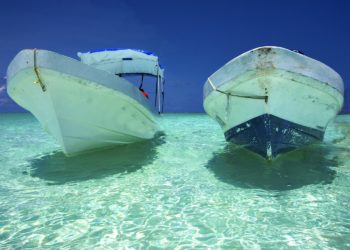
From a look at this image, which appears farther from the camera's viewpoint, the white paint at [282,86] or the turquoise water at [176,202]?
the white paint at [282,86]

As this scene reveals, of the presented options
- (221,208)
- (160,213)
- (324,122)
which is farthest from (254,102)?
(160,213)

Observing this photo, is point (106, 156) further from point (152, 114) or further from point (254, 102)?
point (254, 102)

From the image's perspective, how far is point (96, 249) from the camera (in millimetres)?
3301

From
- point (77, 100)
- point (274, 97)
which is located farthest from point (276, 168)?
point (77, 100)

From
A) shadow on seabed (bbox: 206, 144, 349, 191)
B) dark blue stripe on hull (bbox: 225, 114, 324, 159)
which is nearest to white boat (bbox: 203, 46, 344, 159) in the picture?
dark blue stripe on hull (bbox: 225, 114, 324, 159)

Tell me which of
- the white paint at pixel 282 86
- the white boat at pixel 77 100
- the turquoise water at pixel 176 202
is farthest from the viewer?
the white boat at pixel 77 100

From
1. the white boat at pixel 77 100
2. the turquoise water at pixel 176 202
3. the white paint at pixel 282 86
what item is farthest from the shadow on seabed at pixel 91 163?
the white paint at pixel 282 86

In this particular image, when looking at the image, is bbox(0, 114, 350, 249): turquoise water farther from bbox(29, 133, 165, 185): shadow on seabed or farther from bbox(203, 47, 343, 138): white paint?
bbox(203, 47, 343, 138): white paint

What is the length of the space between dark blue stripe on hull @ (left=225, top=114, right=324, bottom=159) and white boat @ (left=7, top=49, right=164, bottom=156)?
9.81ft

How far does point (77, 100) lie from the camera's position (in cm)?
682

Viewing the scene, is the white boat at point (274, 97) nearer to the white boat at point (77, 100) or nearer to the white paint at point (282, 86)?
the white paint at point (282, 86)

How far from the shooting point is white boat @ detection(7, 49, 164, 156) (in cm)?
625

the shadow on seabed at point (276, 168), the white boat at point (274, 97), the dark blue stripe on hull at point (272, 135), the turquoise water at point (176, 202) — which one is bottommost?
the turquoise water at point (176, 202)

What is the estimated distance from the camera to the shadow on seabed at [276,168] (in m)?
5.61
